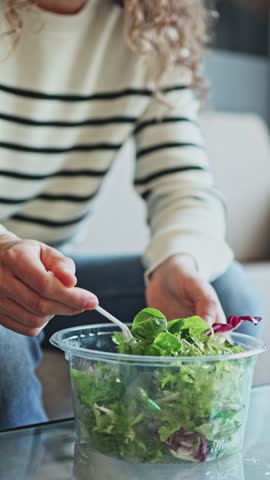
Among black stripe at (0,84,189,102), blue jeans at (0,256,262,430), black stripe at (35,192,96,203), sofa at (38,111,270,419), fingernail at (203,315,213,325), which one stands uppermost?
black stripe at (0,84,189,102)

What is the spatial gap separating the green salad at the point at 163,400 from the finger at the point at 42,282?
0.05 metres

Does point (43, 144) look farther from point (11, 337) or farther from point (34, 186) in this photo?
point (11, 337)

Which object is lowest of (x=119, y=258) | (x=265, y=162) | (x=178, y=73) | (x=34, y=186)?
(x=265, y=162)

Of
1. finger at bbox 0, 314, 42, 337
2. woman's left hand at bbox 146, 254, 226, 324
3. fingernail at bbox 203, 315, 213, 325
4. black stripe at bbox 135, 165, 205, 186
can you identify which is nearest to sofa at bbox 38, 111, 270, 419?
black stripe at bbox 135, 165, 205, 186

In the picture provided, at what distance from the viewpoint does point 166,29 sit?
1.21 m

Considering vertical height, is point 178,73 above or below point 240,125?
above

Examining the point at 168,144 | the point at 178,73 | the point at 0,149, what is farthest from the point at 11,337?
the point at 178,73

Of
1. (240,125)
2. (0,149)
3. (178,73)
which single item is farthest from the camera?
(240,125)

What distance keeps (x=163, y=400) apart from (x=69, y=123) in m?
0.62

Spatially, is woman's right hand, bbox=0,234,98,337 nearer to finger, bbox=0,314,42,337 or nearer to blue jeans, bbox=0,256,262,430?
finger, bbox=0,314,42,337

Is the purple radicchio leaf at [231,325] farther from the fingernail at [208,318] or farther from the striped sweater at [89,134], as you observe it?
the striped sweater at [89,134]

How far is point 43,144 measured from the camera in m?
1.12

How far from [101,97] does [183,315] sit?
396 mm

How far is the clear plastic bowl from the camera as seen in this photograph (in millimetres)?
600
